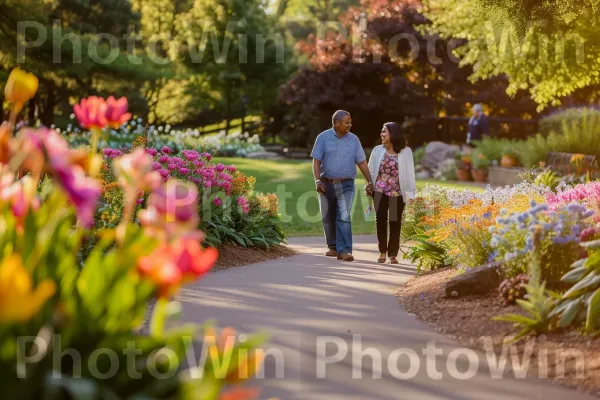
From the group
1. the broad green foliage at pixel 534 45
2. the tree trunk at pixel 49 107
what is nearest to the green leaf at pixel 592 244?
the broad green foliage at pixel 534 45

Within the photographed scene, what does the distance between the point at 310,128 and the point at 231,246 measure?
79.2 ft

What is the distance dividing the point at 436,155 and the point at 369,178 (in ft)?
53.0

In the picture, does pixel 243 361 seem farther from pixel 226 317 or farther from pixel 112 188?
pixel 112 188

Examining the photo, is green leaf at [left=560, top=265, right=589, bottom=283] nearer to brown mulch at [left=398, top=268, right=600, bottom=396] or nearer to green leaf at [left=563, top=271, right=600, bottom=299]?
green leaf at [left=563, top=271, right=600, bottom=299]

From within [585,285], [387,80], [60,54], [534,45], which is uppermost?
[60,54]

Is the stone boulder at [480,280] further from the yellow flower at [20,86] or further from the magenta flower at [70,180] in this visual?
the magenta flower at [70,180]

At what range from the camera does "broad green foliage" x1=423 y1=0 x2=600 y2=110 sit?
39.0ft

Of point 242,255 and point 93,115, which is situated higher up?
point 93,115

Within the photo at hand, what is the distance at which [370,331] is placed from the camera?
22.2ft

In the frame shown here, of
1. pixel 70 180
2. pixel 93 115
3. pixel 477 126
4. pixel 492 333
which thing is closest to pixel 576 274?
pixel 492 333

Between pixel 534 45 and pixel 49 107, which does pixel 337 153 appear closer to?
pixel 534 45

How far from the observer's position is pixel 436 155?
27.4 metres

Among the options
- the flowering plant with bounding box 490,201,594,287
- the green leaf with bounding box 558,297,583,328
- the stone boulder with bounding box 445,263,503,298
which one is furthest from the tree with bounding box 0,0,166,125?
the green leaf with bounding box 558,297,583,328

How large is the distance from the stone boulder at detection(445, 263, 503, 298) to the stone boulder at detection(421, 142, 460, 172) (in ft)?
63.1
